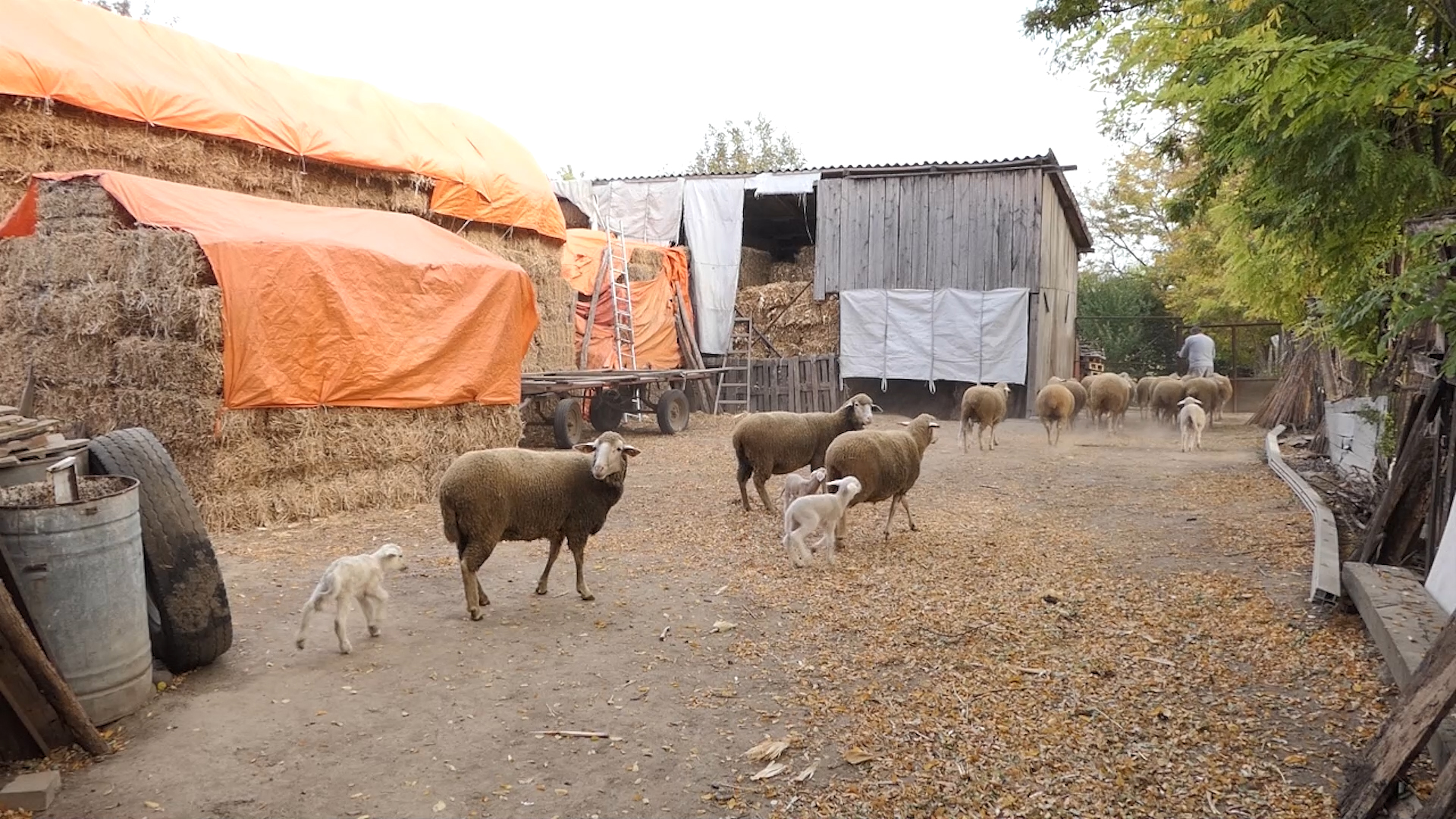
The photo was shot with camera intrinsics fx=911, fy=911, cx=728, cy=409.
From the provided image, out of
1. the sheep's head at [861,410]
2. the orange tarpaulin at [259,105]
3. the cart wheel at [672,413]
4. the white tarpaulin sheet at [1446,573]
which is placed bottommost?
the cart wheel at [672,413]

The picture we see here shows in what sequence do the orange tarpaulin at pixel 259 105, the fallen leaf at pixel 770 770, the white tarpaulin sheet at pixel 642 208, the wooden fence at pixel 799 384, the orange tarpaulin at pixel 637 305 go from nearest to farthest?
the fallen leaf at pixel 770 770 → the orange tarpaulin at pixel 259 105 → the orange tarpaulin at pixel 637 305 → the wooden fence at pixel 799 384 → the white tarpaulin sheet at pixel 642 208

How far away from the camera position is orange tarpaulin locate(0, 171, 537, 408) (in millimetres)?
8477

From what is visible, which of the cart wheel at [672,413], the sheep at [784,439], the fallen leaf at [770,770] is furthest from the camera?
the cart wheel at [672,413]

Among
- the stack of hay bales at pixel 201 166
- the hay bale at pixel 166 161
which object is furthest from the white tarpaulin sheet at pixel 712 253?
the hay bale at pixel 166 161

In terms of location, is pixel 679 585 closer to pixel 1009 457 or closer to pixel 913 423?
pixel 913 423

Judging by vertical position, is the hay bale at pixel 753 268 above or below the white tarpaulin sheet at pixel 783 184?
below

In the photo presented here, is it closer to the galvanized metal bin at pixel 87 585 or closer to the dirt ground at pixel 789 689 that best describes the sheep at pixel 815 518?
the dirt ground at pixel 789 689

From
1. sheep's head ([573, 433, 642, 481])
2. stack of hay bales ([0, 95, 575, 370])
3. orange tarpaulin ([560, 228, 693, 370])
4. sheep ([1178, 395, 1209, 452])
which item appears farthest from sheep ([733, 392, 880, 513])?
orange tarpaulin ([560, 228, 693, 370])

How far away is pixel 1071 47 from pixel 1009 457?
6999 mm

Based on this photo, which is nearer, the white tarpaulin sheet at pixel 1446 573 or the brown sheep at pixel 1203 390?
the white tarpaulin sheet at pixel 1446 573

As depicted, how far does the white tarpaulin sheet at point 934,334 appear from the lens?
19.5 metres

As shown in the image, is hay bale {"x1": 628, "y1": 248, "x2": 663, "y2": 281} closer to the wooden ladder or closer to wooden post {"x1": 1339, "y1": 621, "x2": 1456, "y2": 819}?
the wooden ladder

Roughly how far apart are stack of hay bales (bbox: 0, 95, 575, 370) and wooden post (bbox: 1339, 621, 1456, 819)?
13.0m

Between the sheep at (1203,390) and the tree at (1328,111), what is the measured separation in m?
9.88
